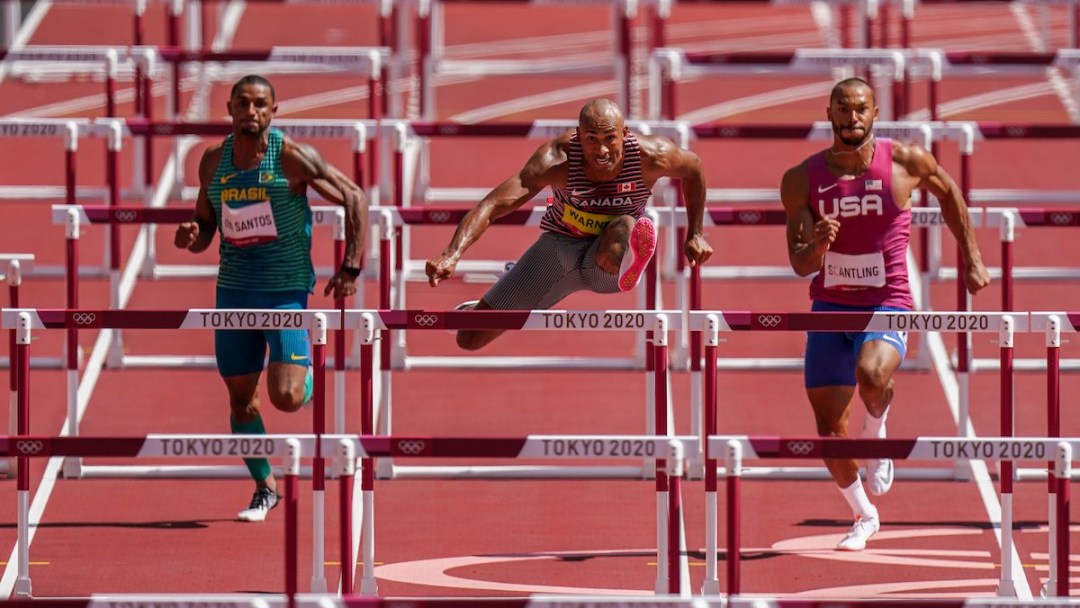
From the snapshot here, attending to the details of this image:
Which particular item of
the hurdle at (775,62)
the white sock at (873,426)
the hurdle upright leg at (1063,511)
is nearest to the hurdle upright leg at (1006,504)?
the hurdle upright leg at (1063,511)

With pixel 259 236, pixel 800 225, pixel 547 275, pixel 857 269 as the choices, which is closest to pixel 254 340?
pixel 259 236

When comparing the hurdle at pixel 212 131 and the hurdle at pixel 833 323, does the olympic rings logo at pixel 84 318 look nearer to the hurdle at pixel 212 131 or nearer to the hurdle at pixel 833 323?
the hurdle at pixel 833 323

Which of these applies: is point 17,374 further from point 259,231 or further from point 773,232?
point 773,232

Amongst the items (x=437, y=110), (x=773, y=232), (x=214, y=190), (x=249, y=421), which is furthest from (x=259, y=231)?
(x=437, y=110)

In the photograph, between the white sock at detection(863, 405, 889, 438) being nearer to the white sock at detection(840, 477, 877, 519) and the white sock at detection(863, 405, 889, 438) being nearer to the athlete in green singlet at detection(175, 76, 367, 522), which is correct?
the white sock at detection(840, 477, 877, 519)

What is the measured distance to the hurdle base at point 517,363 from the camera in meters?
11.6

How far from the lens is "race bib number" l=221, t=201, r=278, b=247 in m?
9.48

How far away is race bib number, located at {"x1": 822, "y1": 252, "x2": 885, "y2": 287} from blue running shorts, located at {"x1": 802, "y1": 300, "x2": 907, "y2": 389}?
0.11 m

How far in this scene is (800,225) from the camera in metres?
9.08

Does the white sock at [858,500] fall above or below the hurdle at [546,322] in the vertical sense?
below

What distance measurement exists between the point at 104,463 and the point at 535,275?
2.69m

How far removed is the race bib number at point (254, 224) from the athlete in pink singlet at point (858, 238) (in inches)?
92.5

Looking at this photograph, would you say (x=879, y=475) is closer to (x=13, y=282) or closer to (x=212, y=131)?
(x=13, y=282)

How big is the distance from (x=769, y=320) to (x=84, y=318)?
259 centimetres
